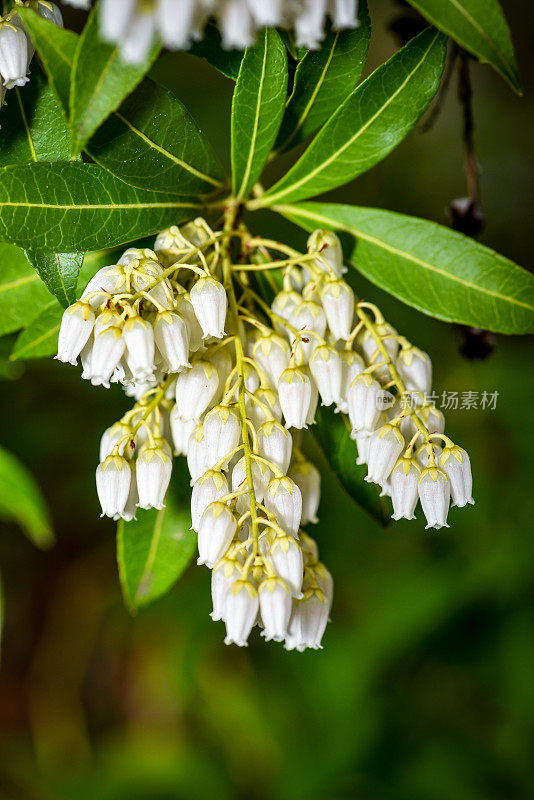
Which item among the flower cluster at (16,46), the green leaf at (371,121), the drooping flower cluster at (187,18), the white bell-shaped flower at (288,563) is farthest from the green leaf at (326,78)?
the white bell-shaped flower at (288,563)

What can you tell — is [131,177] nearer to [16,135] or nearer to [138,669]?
[16,135]

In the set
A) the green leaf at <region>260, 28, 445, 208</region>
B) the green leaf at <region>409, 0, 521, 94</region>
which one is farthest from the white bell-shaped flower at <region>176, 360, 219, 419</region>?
the green leaf at <region>409, 0, 521, 94</region>

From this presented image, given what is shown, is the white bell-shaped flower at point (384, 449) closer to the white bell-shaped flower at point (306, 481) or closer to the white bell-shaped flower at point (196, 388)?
the white bell-shaped flower at point (306, 481)

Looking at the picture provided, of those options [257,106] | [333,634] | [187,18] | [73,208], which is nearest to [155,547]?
[73,208]

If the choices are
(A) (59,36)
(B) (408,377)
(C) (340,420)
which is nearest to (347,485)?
(C) (340,420)

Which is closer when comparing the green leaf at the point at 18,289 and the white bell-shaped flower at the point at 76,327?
the white bell-shaped flower at the point at 76,327

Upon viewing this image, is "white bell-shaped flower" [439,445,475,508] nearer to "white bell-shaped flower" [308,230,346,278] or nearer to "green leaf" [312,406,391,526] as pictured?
"green leaf" [312,406,391,526]
